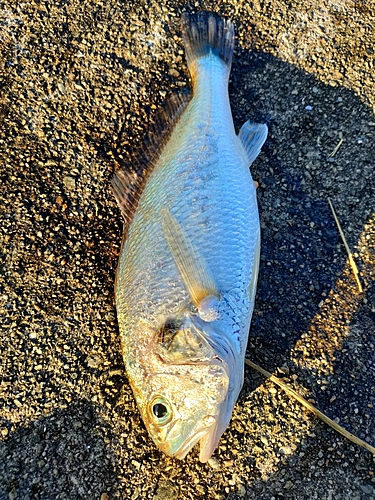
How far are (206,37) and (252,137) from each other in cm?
71

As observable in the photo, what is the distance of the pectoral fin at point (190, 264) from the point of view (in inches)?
74.9

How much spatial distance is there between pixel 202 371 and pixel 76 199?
1.32 meters

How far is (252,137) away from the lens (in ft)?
8.39

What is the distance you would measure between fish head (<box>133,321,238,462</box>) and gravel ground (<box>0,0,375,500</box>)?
47cm

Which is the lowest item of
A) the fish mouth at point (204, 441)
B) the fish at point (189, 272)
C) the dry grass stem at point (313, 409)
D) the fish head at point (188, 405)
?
the dry grass stem at point (313, 409)

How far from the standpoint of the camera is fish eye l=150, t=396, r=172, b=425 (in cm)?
183

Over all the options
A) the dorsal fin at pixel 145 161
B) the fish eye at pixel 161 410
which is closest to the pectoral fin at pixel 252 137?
the dorsal fin at pixel 145 161

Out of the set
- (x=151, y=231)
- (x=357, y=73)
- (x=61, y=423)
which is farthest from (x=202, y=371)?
(x=357, y=73)

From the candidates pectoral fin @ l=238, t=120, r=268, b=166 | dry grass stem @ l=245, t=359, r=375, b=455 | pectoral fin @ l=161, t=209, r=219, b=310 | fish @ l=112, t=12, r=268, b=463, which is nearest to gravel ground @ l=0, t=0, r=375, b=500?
dry grass stem @ l=245, t=359, r=375, b=455

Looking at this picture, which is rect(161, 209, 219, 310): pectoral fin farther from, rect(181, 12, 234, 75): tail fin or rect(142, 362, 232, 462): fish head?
rect(181, 12, 234, 75): tail fin

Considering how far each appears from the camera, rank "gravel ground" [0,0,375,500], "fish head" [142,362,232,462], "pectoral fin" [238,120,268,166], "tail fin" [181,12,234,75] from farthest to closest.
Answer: "tail fin" [181,12,234,75], "pectoral fin" [238,120,268,166], "gravel ground" [0,0,375,500], "fish head" [142,362,232,462]

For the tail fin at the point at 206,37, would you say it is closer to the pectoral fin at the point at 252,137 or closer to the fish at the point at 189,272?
the fish at the point at 189,272

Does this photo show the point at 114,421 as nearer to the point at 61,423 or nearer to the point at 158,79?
the point at 61,423

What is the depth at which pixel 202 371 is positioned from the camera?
1789 millimetres
